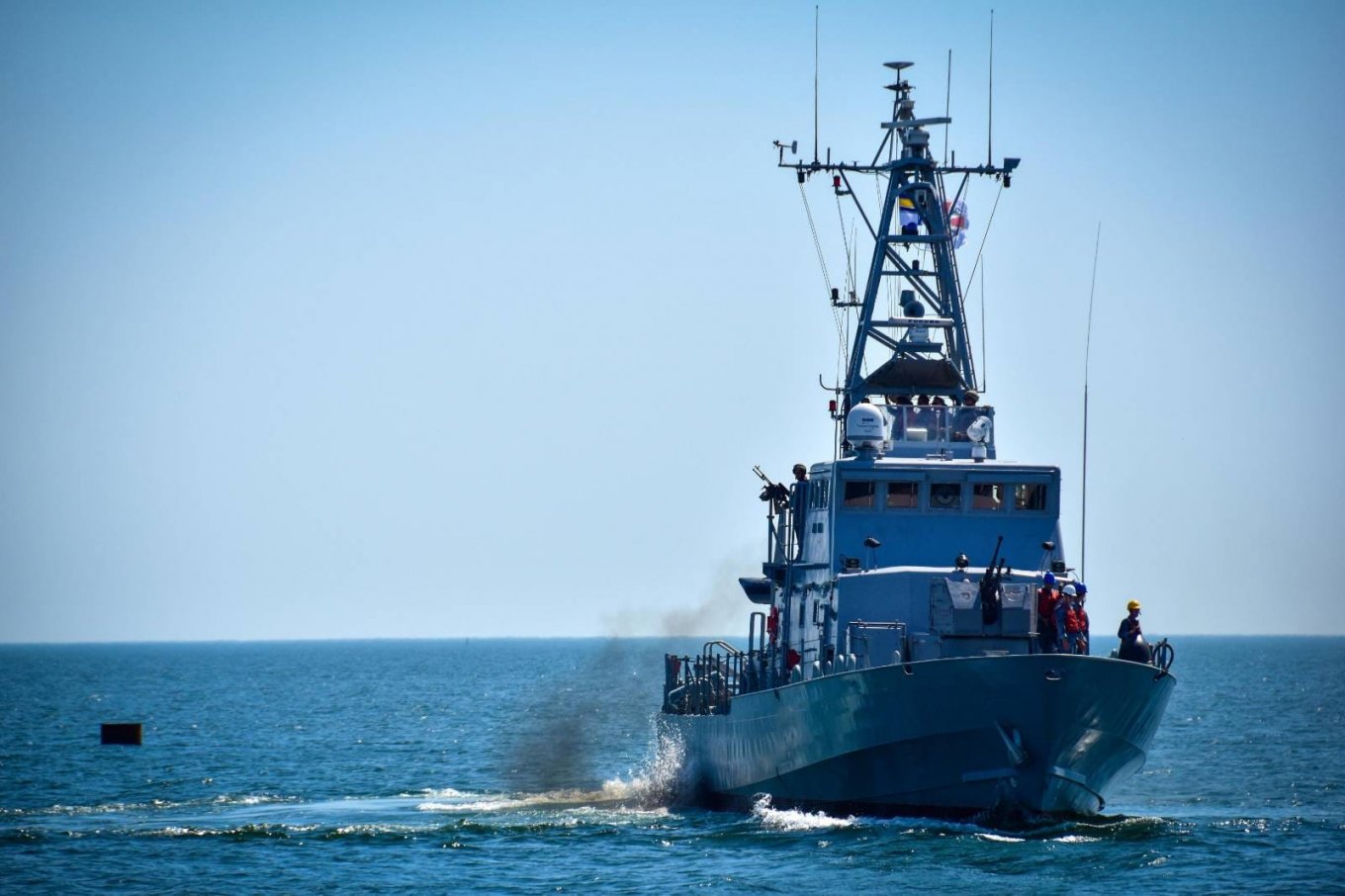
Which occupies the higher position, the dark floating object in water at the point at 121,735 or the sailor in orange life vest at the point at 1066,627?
the sailor in orange life vest at the point at 1066,627

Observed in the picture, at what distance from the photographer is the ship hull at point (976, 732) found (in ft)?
90.3

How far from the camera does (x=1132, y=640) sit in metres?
28.8

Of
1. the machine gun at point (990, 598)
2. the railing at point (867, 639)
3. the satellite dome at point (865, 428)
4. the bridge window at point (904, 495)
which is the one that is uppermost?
the satellite dome at point (865, 428)

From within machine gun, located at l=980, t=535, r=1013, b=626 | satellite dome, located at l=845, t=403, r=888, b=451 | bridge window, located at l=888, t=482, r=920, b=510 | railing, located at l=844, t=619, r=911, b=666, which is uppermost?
satellite dome, located at l=845, t=403, r=888, b=451

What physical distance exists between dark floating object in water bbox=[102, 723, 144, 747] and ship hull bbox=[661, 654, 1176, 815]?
3357 cm

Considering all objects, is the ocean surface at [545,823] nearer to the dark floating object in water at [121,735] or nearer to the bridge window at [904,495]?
the dark floating object in water at [121,735]

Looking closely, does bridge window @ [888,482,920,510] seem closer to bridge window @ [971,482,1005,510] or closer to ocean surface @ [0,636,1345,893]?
bridge window @ [971,482,1005,510]

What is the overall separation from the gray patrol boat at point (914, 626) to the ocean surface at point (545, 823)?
91 centimetres

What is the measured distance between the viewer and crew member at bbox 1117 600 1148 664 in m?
28.6

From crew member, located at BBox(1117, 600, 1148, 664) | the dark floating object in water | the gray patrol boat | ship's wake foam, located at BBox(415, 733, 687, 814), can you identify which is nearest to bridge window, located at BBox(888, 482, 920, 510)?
the gray patrol boat

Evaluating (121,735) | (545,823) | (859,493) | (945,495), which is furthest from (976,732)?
(121,735)

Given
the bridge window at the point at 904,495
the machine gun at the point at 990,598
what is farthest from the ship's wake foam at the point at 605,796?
the machine gun at the point at 990,598

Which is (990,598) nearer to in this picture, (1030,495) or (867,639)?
(867,639)

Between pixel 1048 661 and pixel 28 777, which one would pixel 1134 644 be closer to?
pixel 1048 661
